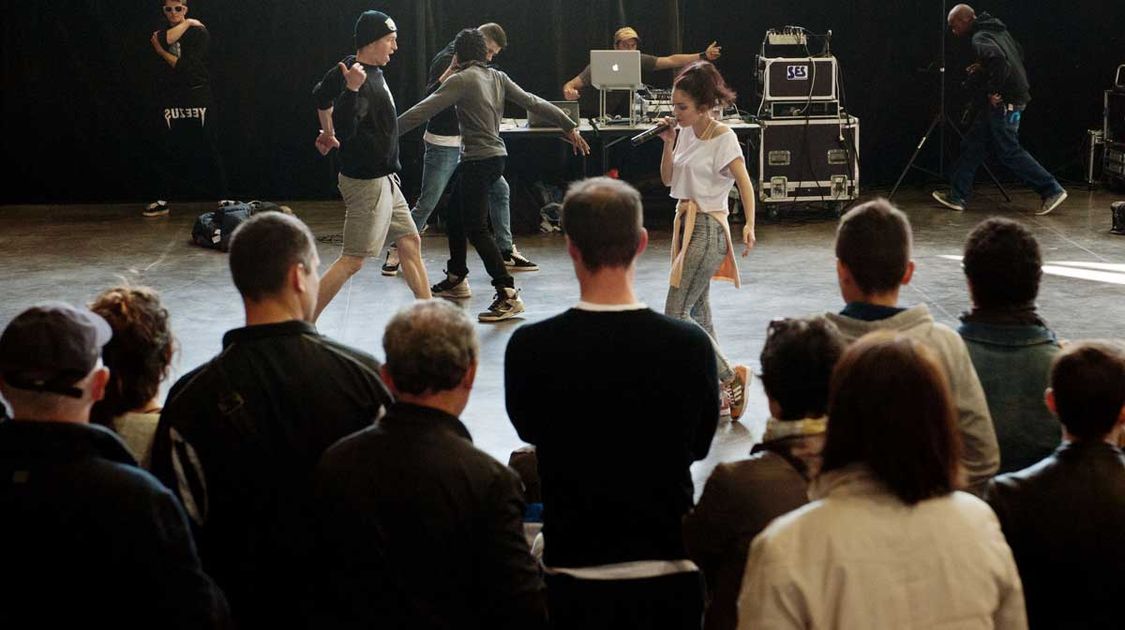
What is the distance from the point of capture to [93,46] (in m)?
11.7

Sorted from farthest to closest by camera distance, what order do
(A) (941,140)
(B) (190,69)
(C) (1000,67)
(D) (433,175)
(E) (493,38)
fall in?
(A) (941,140) → (B) (190,69) → (C) (1000,67) → (E) (493,38) → (D) (433,175)

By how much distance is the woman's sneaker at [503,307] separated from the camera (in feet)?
22.6

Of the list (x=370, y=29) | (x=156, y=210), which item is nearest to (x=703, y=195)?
(x=370, y=29)

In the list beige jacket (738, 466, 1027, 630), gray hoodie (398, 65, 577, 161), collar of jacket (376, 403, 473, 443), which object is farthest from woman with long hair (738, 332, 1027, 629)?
gray hoodie (398, 65, 577, 161)

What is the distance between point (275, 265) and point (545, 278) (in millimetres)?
5462

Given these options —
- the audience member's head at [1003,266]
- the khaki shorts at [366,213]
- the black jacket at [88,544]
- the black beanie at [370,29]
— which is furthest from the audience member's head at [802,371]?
the black beanie at [370,29]

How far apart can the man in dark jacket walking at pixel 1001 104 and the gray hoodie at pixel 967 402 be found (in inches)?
306

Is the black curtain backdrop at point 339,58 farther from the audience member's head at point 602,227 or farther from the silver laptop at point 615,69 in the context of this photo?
the audience member's head at point 602,227

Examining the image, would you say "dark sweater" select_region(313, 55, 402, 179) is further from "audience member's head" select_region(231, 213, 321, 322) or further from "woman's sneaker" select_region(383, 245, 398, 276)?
"audience member's head" select_region(231, 213, 321, 322)

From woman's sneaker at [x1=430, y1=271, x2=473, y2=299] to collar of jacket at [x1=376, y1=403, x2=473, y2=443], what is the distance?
521 cm

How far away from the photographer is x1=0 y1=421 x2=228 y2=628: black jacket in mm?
2070

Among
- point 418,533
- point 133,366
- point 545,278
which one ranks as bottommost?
point 545,278

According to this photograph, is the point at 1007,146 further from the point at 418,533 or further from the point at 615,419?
the point at 418,533

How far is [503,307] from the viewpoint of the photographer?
6.91 m
